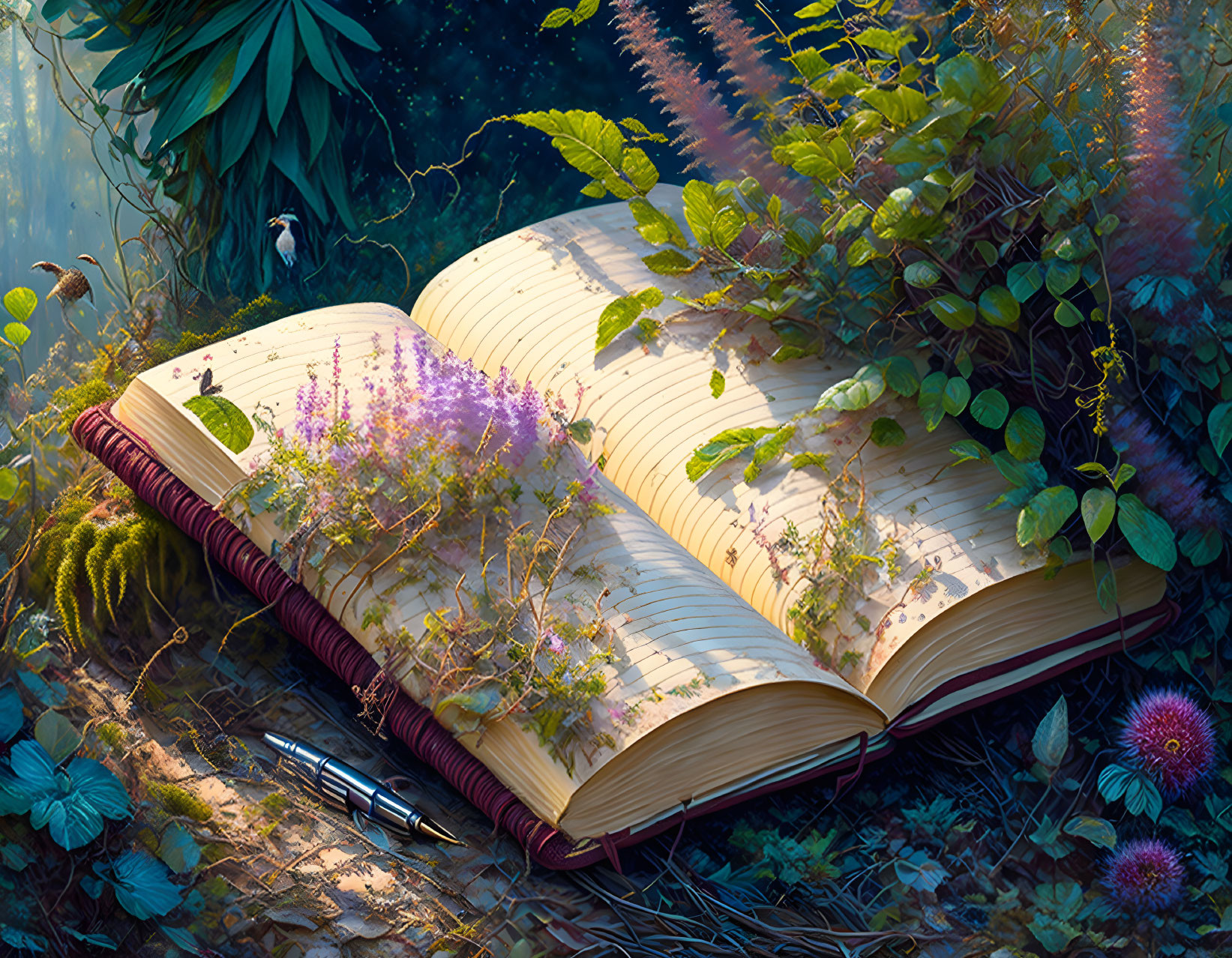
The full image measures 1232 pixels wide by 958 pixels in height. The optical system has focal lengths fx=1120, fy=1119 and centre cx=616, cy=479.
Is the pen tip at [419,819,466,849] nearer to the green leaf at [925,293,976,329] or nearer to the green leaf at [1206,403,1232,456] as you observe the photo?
the green leaf at [925,293,976,329]

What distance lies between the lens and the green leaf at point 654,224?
9.14ft

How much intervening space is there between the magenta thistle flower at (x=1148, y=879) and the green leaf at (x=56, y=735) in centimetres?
178

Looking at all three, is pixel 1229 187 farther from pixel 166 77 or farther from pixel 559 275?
pixel 166 77

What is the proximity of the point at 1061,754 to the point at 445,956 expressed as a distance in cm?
116

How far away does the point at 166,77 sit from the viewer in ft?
10.1

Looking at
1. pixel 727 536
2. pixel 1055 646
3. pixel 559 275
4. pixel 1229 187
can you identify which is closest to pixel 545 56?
pixel 559 275

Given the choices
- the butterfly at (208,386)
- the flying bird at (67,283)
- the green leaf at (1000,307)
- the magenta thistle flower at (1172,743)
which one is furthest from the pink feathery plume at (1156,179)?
the flying bird at (67,283)

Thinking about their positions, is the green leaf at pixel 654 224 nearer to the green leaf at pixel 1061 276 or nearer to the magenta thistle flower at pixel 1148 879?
the green leaf at pixel 1061 276

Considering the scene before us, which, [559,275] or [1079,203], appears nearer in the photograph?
[1079,203]

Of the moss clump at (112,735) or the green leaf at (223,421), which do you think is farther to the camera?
the green leaf at (223,421)

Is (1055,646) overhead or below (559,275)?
below

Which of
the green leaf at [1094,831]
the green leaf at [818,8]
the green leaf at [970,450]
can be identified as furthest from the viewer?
the green leaf at [818,8]

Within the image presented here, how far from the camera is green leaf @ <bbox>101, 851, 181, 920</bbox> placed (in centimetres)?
172

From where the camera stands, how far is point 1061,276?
2094 mm
